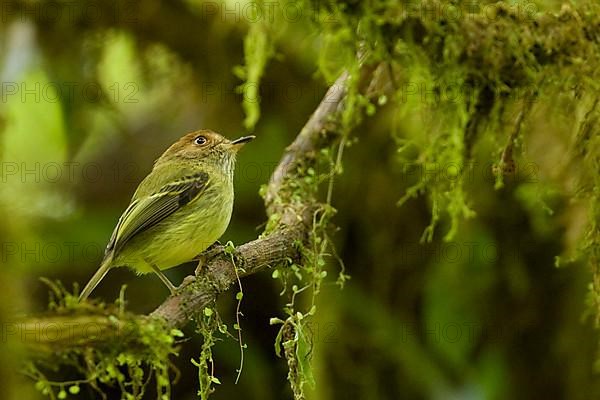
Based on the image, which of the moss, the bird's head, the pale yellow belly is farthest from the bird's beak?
the moss

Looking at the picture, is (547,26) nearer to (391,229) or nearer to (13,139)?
(391,229)

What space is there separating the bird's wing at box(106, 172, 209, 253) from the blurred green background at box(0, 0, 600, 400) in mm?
603

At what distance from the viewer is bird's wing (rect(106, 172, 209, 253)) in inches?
110

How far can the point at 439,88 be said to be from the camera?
2.32 meters

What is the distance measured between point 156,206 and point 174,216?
0.07 metres

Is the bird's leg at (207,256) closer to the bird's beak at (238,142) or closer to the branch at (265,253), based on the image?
the branch at (265,253)

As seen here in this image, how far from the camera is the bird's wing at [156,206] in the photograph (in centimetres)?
279

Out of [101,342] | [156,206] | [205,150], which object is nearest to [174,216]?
[156,206]

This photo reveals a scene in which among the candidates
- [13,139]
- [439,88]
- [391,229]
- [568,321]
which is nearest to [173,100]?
[13,139]

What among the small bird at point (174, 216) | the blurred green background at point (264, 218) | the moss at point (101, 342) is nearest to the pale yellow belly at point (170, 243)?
the small bird at point (174, 216)

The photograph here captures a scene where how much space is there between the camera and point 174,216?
290cm

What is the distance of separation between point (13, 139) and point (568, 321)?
308cm

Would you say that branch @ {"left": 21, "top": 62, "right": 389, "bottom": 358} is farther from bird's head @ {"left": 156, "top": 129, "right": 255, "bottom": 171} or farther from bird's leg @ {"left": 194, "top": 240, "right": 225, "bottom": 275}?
bird's head @ {"left": 156, "top": 129, "right": 255, "bottom": 171}

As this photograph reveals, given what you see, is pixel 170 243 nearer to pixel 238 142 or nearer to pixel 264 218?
pixel 238 142
